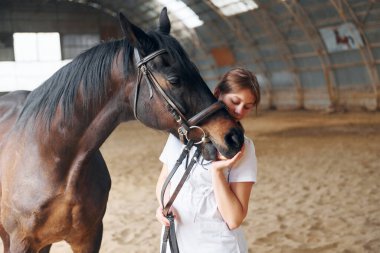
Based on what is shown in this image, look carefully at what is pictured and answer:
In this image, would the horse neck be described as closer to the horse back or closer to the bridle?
the bridle

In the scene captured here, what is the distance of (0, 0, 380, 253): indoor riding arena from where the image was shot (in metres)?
3.87

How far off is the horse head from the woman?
2.8 inches

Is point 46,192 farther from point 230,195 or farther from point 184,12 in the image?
point 184,12

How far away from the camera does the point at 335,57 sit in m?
14.3

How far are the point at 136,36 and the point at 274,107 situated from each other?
16.8 metres

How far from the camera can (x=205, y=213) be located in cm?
156

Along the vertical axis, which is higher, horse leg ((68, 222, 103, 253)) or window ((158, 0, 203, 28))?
horse leg ((68, 222, 103, 253))

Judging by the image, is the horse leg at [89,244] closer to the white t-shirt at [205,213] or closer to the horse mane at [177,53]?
the white t-shirt at [205,213]

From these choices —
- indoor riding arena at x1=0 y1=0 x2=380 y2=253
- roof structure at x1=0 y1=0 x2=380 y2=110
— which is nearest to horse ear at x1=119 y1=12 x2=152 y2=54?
indoor riding arena at x1=0 y1=0 x2=380 y2=253

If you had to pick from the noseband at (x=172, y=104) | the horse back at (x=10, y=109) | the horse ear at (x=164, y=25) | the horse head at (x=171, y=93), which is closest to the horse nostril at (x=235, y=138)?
the horse head at (x=171, y=93)

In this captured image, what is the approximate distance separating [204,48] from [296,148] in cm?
1262

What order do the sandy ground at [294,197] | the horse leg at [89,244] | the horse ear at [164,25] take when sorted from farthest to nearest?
the sandy ground at [294,197] → the horse leg at [89,244] → the horse ear at [164,25]

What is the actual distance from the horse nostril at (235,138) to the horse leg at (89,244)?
1.08 meters

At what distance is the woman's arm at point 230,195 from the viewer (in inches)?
56.5
